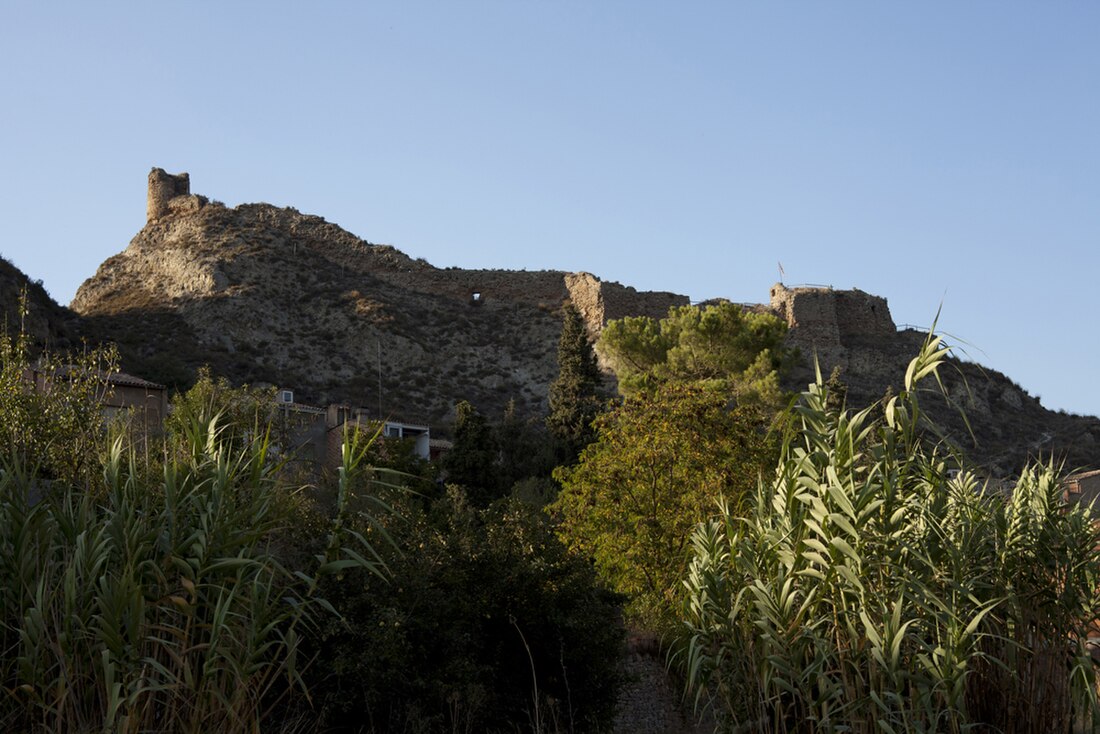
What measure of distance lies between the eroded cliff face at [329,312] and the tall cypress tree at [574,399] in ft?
28.4

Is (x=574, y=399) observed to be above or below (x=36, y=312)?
below

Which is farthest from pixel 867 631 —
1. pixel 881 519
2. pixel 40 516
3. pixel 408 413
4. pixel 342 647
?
pixel 408 413

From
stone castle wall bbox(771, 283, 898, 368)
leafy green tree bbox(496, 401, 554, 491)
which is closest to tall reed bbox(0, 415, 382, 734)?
leafy green tree bbox(496, 401, 554, 491)

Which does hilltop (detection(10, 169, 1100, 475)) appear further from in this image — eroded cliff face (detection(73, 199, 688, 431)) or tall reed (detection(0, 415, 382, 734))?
tall reed (detection(0, 415, 382, 734))

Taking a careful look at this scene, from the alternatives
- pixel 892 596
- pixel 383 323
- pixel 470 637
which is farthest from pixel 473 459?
pixel 383 323

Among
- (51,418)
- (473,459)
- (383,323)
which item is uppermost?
(383,323)

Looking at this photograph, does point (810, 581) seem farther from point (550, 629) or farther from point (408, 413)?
point (408, 413)

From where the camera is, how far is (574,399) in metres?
36.9

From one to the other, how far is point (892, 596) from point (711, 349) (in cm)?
2903

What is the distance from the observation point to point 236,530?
9594 mm

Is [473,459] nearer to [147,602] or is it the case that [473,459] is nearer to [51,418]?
[51,418]

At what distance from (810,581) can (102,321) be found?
46108 mm

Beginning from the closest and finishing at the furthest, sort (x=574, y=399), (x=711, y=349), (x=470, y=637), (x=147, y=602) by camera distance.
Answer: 1. (x=147, y=602)
2. (x=470, y=637)
3. (x=574, y=399)
4. (x=711, y=349)

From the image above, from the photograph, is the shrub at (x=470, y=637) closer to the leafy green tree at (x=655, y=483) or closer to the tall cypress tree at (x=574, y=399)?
the leafy green tree at (x=655, y=483)
